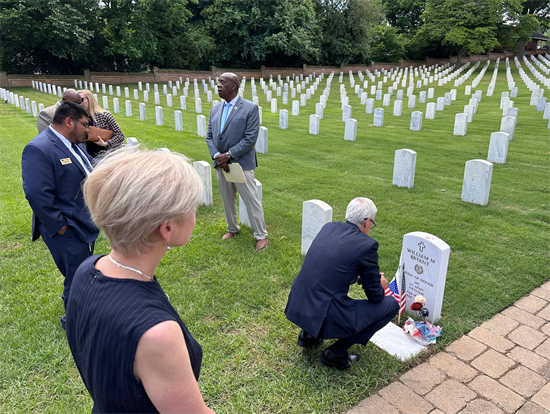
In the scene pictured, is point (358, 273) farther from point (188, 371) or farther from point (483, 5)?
point (483, 5)

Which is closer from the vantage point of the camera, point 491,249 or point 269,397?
point 269,397

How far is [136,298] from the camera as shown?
127cm

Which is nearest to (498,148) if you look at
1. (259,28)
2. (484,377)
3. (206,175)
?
(206,175)

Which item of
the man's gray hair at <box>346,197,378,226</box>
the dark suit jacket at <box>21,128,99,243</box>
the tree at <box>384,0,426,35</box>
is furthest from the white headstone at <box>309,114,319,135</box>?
the tree at <box>384,0,426,35</box>

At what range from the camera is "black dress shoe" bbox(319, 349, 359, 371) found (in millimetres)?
3207

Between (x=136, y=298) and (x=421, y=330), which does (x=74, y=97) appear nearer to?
(x=136, y=298)

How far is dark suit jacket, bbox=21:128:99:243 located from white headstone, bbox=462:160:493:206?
19.7 feet

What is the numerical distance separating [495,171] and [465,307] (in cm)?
580

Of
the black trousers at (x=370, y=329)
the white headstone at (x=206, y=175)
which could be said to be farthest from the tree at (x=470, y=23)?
the black trousers at (x=370, y=329)

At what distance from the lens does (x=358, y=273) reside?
3084 mm

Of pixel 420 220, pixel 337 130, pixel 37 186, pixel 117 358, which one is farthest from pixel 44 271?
pixel 337 130

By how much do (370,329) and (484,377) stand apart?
3.19 ft

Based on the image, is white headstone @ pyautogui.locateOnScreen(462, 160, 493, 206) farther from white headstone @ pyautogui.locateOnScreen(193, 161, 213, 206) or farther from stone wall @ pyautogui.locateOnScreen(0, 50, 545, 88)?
stone wall @ pyautogui.locateOnScreen(0, 50, 545, 88)

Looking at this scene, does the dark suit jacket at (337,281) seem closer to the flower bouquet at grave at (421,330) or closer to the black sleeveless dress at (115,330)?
the flower bouquet at grave at (421,330)
